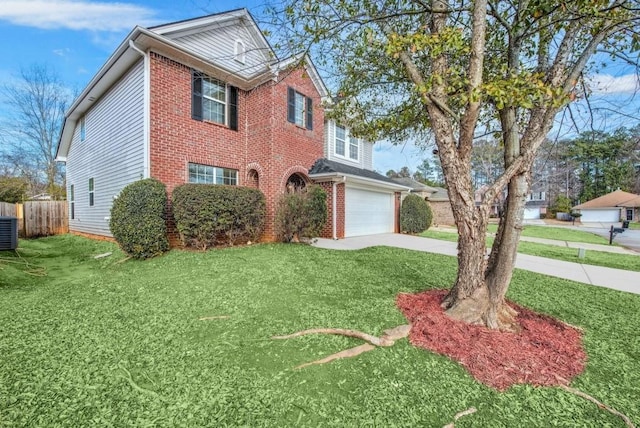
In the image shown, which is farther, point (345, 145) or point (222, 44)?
point (345, 145)

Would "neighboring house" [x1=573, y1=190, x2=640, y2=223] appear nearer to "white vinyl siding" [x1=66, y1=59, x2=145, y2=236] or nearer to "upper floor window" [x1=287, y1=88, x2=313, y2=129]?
"upper floor window" [x1=287, y1=88, x2=313, y2=129]

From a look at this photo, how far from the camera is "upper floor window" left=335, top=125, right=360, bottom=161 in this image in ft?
45.9

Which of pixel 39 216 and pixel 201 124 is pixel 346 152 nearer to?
pixel 201 124

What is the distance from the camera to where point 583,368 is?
105 inches

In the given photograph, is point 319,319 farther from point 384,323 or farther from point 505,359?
point 505,359

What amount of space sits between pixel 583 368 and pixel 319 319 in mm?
2626

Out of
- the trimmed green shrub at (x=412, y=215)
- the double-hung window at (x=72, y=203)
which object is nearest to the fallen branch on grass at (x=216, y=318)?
the trimmed green shrub at (x=412, y=215)

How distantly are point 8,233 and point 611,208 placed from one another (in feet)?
177

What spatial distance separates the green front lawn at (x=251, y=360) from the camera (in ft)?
6.59

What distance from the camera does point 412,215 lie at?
15.3 m

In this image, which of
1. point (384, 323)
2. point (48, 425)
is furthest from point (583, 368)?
point (48, 425)

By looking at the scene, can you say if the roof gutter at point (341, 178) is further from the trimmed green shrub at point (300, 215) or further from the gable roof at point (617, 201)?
the gable roof at point (617, 201)

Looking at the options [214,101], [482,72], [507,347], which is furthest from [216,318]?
[214,101]

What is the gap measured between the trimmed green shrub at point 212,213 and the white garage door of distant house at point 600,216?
155 feet
